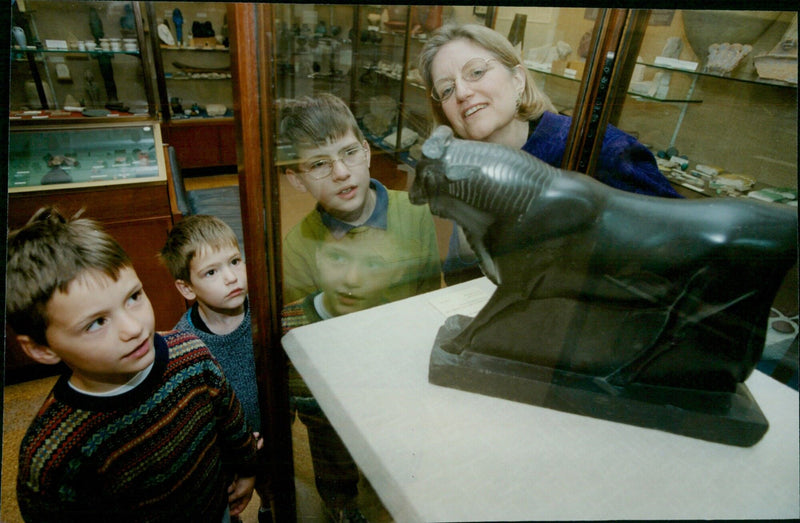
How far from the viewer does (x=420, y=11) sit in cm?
65

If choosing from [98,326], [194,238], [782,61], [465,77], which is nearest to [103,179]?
[194,238]

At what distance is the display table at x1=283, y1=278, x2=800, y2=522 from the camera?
0.64 metres

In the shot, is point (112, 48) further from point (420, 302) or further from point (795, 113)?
point (795, 113)

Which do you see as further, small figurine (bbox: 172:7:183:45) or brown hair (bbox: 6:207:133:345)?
small figurine (bbox: 172:7:183:45)

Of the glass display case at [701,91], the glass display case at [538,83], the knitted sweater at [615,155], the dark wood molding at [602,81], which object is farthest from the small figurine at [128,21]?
the dark wood molding at [602,81]

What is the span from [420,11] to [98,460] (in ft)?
2.76

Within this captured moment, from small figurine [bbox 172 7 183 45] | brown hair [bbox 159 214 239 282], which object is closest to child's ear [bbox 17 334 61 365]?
brown hair [bbox 159 214 239 282]

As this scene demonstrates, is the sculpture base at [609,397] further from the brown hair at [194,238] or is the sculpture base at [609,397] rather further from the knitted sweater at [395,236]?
the brown hair at [194,238]

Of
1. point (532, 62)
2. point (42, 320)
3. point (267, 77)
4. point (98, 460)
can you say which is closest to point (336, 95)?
point (267, 77)

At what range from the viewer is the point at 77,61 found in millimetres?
647

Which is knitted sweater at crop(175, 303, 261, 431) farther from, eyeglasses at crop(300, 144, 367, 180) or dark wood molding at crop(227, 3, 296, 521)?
eyeglasses at crop(300, 144, 367, 180)

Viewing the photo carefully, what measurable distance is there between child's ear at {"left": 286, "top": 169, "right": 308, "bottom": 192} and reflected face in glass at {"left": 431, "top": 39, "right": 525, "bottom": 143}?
28cm

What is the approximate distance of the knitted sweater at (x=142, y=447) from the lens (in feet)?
2.04

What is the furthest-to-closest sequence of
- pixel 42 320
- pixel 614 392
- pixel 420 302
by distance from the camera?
pixel 420 302 → pixel 614 392 → pixel 42 320
